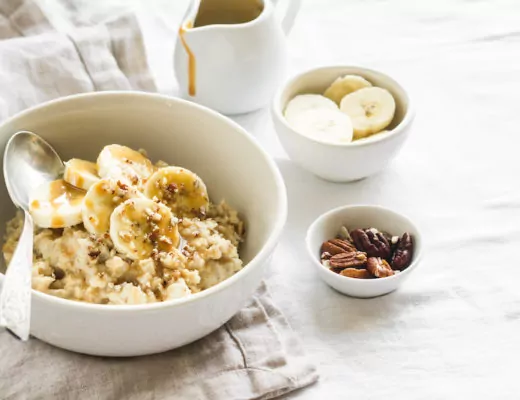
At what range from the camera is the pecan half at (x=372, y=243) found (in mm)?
1156

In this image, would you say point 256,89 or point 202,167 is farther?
point 256,89

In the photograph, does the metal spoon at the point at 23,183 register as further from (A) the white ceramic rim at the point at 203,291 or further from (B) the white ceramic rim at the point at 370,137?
(B) the white ceramic rim at the point at 370,137

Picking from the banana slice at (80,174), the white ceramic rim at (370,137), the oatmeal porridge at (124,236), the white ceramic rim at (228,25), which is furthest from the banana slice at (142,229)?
the white ceramic rim at (228,25)

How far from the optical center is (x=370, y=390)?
1027mm

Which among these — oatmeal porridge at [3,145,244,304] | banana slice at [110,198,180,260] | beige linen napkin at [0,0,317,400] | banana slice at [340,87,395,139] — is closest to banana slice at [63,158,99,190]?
oatmeal porridge at [3,145,244,304]

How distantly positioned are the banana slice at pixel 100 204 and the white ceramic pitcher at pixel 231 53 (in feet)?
1.28

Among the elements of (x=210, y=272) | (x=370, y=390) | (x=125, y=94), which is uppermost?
(x=125, y=94)

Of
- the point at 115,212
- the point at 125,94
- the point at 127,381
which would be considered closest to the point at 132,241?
the point at 115,212

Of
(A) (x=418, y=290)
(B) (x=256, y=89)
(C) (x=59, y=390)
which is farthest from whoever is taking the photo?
(B) (x=256, y=89)

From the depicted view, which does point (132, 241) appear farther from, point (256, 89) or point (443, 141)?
point (443, 141)

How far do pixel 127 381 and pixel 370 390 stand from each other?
1.06ft

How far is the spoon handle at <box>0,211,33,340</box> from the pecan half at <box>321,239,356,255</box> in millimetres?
440

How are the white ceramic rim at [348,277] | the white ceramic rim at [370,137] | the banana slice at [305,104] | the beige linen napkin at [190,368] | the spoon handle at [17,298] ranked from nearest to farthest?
1. the spoon handle at [17,298]
2. the beige linen napkin at [190,368]
3. the white ceramic rim at [348,277]
4. the white ceramic rim at [370,137]
5. the banana slice at [305,104]

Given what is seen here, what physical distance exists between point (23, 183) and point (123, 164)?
0.15m
